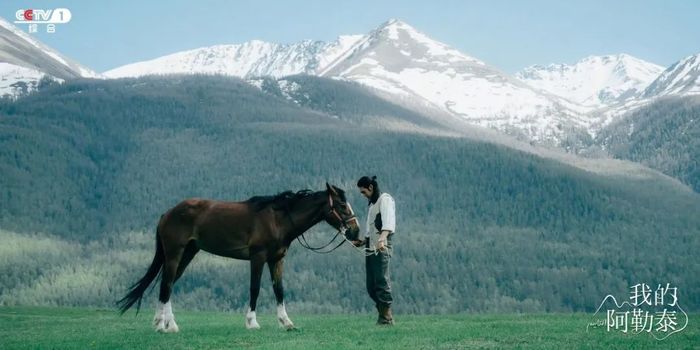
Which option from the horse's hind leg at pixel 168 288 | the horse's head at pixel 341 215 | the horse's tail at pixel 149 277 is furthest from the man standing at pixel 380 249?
the horse's tail at pixel 149 277

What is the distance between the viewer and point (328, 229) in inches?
6959

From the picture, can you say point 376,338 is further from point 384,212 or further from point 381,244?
point 384,212


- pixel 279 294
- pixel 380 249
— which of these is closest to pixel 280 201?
pixel 279 294

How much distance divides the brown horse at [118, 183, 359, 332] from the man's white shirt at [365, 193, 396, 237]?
1.87 ft

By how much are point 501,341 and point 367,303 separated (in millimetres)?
122496

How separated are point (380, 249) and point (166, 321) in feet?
19.5

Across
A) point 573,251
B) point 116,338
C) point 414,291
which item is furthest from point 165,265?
point 573,251

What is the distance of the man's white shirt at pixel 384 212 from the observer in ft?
72.1

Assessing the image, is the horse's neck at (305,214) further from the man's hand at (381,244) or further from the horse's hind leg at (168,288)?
the horse's hind leg at (168,288)

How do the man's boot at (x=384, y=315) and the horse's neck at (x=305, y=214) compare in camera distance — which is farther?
the horse's neck at (x=305, y=214)

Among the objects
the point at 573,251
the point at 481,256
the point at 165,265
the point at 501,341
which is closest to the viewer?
the point at 501,341

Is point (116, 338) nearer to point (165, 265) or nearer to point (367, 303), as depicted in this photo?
point (165, 265)

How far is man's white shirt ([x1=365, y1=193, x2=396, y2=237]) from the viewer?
2197 centimetres

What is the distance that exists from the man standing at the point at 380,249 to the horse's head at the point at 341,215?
1.30 feet
